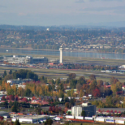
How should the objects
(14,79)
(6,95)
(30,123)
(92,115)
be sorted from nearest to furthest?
(30,123) → (92,115) → (6,95) → (14,79)

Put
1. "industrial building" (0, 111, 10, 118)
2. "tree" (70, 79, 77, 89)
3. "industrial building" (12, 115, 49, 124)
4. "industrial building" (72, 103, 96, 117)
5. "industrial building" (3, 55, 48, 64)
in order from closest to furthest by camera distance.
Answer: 1. "industrial building" (12, 115, 49, 124)
2. "industrial building" (0, 111, 10, 118)
3. "industrial building" (72, 103, 96, 117)
4. "tree" (70, 79, 77, 89)
5. "industrial building" (3, 55, 48, 64)

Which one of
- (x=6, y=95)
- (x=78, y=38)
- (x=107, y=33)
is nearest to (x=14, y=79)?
(x=6, y=95)

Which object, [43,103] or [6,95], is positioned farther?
[6,95]

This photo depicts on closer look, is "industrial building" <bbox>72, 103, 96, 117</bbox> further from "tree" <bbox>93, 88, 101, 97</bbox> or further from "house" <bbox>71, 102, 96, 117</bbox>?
"tree" <bbox>93, 88, 101, 97</bbox>

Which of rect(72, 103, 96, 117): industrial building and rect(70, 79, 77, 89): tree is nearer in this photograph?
rect(72, 103, 96, 117): industrial building

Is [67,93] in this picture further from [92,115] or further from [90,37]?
[90,37]

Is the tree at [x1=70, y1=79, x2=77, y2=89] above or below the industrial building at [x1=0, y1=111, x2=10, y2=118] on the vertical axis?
above

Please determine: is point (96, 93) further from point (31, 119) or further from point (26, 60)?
point (26, 60)

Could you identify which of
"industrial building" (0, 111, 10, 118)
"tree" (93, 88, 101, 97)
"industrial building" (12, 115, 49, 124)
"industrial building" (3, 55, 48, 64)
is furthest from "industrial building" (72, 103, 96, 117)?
"industrial building" (3, 55, 48, 64)

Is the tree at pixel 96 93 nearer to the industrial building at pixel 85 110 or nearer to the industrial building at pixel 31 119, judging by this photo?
the industrial building at pixel 85 110

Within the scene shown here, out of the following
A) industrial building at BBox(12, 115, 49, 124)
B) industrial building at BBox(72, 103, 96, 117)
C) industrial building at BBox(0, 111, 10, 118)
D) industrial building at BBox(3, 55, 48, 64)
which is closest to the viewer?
industrial building at BBox(12, 115, 49, 124)

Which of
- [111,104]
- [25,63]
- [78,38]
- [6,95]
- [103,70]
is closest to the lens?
[111,104]
